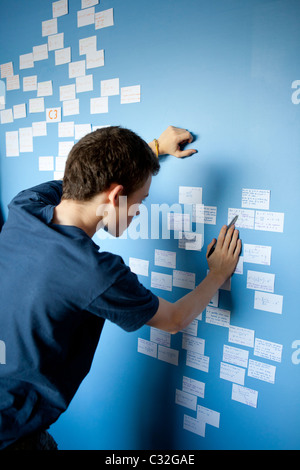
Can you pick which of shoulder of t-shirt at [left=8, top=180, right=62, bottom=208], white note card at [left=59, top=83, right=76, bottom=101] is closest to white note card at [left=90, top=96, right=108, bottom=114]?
white note card at [left=59, top=83, right=76, bottom=101]

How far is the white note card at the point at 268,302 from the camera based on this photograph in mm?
933

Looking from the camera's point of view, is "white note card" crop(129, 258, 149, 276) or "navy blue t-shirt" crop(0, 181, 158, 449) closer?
"navy blue t-shirt" crop(0, 181, 158, 449)

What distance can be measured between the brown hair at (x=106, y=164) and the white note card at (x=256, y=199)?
321 mm

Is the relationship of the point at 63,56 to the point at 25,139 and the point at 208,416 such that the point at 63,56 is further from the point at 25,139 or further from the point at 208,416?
the point at 208,416

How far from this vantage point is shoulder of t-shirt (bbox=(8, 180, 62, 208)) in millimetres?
Result: 946

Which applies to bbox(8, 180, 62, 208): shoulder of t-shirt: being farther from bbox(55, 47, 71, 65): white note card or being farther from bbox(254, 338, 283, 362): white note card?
bbox(254, 338, 283, 362): white note card

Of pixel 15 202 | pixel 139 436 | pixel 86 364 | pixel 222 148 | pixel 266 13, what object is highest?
pixel 266 13

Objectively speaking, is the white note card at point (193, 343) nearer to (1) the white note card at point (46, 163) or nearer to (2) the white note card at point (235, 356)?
(2) the white note card at point (235, 356)

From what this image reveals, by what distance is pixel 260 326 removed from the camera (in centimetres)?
98

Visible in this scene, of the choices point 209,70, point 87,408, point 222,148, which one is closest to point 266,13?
point 209,70

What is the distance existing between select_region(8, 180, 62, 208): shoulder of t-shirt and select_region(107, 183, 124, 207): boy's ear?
11.4 inches

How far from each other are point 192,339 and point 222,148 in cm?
67

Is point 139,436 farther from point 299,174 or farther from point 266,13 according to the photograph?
point 266,13

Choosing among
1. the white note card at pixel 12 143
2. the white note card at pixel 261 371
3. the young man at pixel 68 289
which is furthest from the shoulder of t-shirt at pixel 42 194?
the white note card at pixel 261 371
